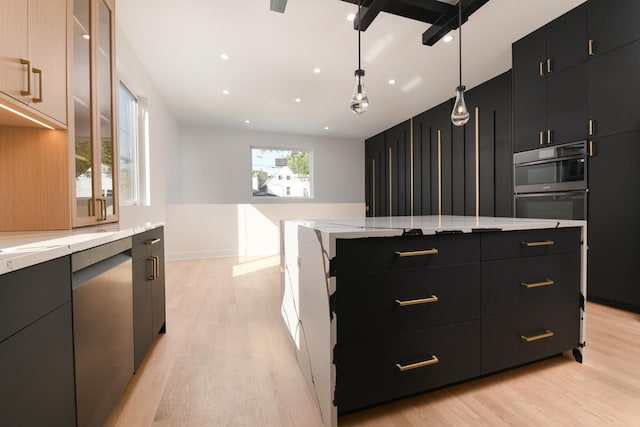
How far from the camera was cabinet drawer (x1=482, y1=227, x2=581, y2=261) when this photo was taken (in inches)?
54.2

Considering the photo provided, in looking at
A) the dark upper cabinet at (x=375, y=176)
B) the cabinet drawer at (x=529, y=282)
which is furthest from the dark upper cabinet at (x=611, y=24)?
the dark upper cabinet at (x=375, y=176)

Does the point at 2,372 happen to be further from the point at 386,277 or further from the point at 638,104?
the point at 638,104

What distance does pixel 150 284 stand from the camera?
5.73 ft

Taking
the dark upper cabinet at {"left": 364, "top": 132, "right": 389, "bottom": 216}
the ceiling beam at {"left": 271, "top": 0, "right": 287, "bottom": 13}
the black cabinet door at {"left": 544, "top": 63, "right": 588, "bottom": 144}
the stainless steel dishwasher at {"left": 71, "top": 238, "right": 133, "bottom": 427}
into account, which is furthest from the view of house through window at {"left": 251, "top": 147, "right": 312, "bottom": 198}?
the stainless steel dishwasher at {"left": 71, "top": 238, "right": 133, "bottom": 427}

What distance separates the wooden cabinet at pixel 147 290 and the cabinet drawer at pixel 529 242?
1.73 meters

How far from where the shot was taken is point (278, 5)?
91.0 inches

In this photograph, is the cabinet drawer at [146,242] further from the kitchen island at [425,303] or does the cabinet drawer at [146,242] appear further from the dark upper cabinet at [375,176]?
the dark upper cabinet at [375,176]

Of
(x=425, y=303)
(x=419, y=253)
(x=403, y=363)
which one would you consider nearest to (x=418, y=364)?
(x=403, y=363)

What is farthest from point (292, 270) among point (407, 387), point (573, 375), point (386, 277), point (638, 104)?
point (638, 104)

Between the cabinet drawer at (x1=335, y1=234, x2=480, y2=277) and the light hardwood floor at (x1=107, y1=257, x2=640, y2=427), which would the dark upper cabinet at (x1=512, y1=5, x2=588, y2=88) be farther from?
the cabinet drawer at (x1=335, y1=234, x2=480, y2=277)

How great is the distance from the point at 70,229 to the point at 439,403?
1.88 m

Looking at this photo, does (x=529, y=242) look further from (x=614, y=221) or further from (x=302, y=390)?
(x=614, y=221)

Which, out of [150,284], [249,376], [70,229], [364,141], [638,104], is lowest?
[249,376]

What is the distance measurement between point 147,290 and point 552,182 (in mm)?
3553
